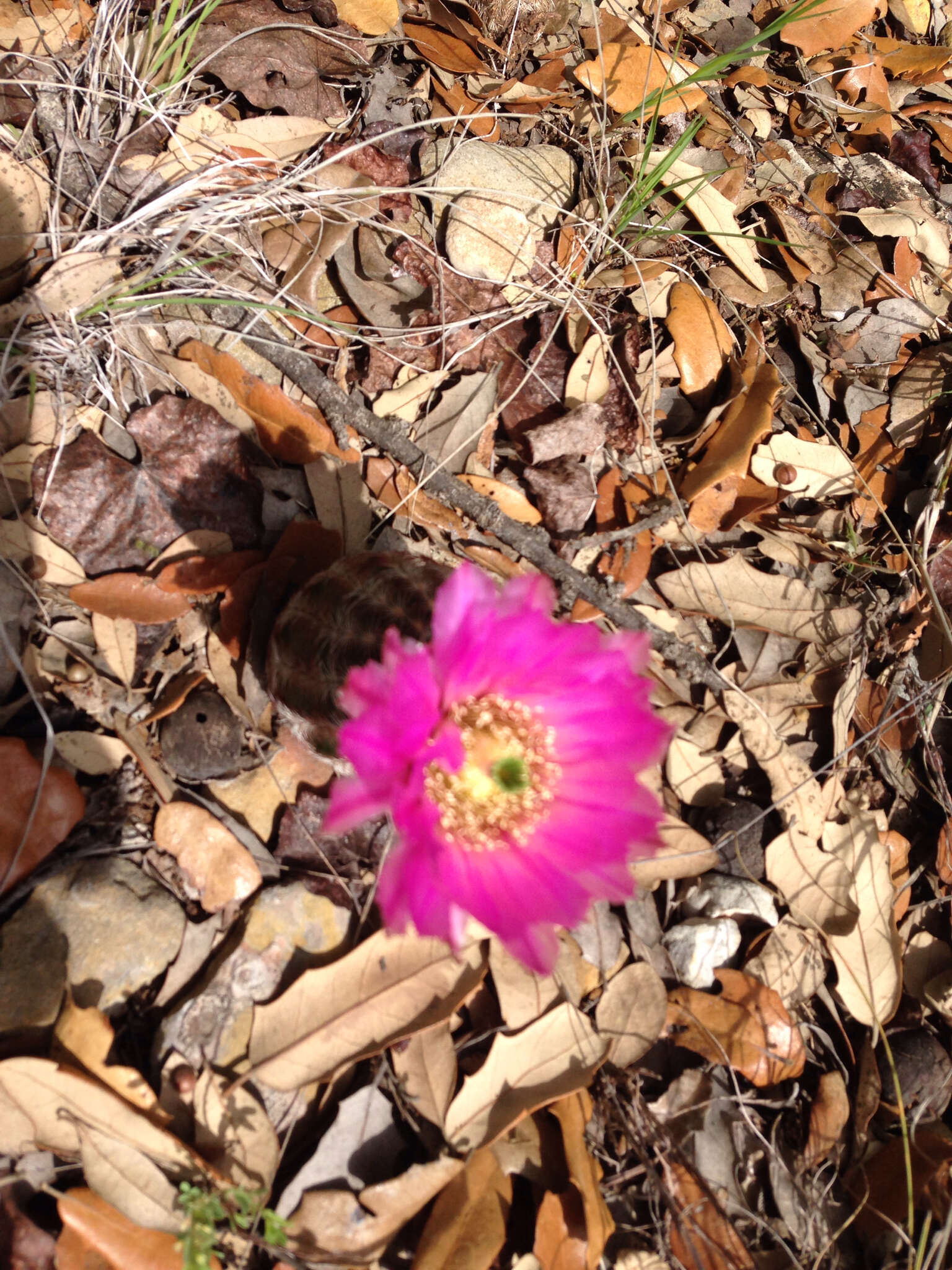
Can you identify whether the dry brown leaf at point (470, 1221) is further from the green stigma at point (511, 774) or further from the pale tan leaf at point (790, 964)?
the green stigma at point (511, 774)

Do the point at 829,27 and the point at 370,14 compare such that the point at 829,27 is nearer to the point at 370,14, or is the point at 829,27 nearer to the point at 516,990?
the point at 370,14

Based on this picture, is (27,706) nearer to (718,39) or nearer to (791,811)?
(791,811)

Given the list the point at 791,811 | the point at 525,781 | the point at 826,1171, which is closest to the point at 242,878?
the point at 525,781

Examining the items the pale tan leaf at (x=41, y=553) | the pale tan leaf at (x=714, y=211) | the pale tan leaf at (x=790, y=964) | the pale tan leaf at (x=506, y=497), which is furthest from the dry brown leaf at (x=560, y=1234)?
the pale tan leaf at (x=714, y=211)

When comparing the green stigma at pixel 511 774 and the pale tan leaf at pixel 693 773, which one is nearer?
the green stigma at pixel 511 774

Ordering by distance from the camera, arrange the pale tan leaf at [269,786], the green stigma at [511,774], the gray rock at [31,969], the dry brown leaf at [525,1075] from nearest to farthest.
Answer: the green stigma at [511,774] → the gray rock at [31,969] → the dry brown leaf at [525,1075] → the pale tan leaf at [269,786]

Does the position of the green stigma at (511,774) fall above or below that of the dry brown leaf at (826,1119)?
above

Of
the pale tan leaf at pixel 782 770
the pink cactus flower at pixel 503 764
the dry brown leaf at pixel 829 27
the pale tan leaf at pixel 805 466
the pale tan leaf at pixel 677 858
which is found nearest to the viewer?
the pink cactus flower at pixel 503 764
